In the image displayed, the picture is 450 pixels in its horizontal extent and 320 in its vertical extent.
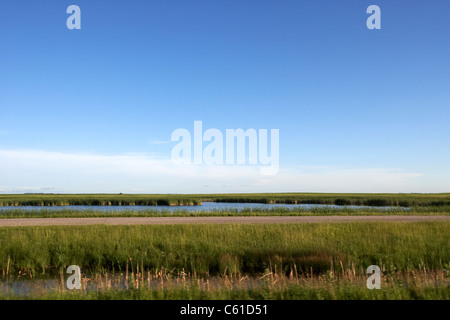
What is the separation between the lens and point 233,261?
1291 cm

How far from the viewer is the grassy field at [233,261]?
8.76m

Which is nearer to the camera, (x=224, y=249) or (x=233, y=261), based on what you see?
(x=233, y=261)

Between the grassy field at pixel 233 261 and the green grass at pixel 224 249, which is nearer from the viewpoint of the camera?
the grassy field at pixel 233 261

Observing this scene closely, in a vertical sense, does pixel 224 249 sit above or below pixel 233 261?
above

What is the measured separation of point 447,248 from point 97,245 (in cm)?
1617

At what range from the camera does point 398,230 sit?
1881 cm

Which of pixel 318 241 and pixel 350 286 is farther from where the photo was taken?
pixel 318 241

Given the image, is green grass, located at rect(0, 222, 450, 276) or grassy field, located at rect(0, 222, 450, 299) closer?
grassy field, located at rect(0, 222, 450, 299)

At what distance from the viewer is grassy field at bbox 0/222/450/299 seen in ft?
28.7

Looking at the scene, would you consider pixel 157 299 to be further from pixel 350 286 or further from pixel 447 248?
pixel 447 248
